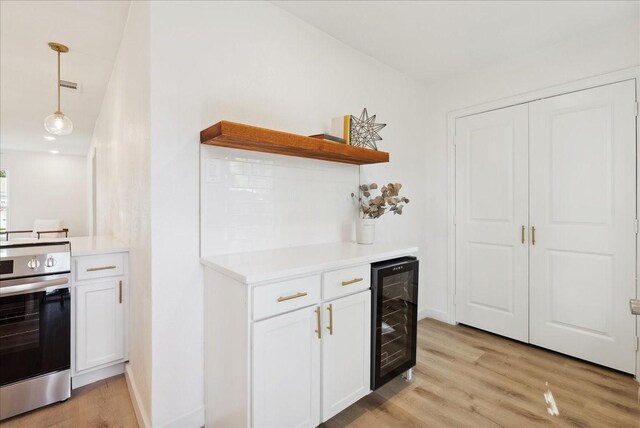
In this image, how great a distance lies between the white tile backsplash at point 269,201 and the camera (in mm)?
1771

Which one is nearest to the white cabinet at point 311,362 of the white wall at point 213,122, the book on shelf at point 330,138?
the white wall at point 213,122

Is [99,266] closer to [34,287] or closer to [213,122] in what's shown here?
[34,287]

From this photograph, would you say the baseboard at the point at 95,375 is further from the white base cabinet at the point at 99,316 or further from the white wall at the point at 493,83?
the white wall at the point at 493,83

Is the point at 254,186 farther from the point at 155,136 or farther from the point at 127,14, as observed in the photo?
the point at 127,14

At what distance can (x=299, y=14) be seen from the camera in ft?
7.09

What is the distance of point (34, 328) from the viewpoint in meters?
1.85

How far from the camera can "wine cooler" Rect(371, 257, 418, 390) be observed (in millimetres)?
1875

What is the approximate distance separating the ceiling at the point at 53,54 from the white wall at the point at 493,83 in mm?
2874

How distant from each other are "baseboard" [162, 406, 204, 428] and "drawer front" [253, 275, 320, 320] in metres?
0.82

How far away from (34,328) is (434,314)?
11.0 feet

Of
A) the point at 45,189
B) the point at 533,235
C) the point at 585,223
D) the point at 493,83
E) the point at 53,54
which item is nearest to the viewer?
the point at 585,223

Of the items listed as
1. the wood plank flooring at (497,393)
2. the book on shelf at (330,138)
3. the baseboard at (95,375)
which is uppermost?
the book on shelf at (330,138)

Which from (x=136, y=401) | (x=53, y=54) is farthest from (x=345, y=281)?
(x=53, y=54)

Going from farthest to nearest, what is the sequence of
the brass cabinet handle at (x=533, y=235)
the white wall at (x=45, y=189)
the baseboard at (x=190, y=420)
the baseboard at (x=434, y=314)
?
the white wall at (x=45, y=189) < the baseboard at (x=434, y=314) < the brass cabinet handle at (x=533, y=235) < the baseboard at (x=190, y=420)
